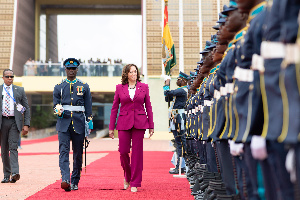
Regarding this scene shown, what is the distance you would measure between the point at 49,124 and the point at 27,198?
3298 cm

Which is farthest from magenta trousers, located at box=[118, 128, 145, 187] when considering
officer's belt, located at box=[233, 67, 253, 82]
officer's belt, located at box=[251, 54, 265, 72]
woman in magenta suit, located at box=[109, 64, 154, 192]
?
officer's belt, located at box=[251, 54, 265, 72]

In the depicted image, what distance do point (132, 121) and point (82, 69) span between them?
25.6m

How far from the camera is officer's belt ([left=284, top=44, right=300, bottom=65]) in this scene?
2359mm

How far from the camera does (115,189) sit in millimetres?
7066

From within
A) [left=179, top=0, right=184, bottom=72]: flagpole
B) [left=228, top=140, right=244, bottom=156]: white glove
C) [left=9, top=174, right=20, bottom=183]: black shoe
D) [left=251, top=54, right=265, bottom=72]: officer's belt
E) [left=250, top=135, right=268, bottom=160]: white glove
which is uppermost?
[left=179, top=0, right=184, bottom=72]: flagpole

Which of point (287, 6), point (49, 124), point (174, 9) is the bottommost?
point (49, 124)

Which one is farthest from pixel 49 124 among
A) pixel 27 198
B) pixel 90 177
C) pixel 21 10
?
pixel 27 198

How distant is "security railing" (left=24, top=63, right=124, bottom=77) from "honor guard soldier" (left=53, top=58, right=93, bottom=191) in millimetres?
25080

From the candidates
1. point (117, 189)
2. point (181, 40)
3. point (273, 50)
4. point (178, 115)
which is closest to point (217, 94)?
point (273, 50)

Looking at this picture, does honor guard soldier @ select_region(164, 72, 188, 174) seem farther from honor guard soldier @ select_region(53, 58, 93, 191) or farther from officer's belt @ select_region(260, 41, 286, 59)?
officer's belt @ select_region(260, 41, 286, 59)

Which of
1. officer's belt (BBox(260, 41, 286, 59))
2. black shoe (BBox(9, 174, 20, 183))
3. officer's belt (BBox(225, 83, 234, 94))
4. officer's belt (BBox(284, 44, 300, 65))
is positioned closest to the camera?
officer's belt (BBox(284, 44, 300, 65))

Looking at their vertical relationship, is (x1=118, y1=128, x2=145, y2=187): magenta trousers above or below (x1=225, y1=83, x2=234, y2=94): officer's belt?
below

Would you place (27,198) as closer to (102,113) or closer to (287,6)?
(287,6)

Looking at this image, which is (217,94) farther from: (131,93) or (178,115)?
(178,115)
